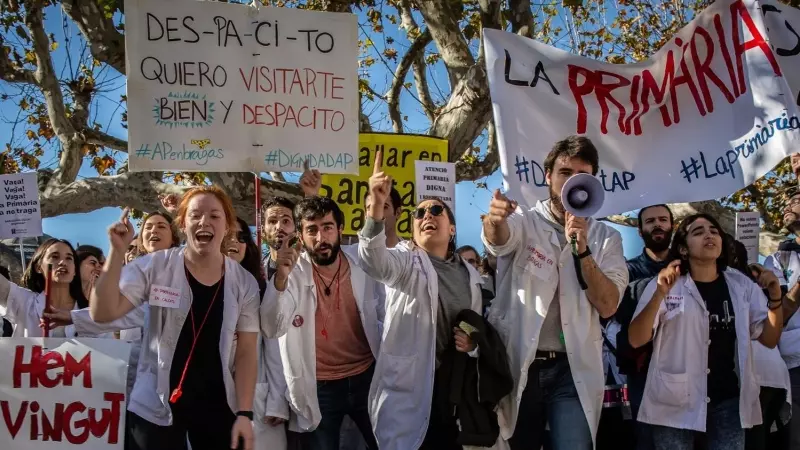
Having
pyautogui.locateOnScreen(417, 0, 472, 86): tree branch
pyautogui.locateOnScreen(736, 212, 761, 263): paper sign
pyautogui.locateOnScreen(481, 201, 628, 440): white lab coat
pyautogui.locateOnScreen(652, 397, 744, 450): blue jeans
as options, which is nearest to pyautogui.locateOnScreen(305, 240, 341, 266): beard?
pyautogui.locateOnScreen(481, 201, 628, 440): white lab coat

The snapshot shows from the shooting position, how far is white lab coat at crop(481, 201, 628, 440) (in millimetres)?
4016

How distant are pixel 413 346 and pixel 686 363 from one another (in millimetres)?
1548

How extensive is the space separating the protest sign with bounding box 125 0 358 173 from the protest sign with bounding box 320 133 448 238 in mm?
1031

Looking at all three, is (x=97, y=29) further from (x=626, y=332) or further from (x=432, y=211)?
(x=626, y=332)

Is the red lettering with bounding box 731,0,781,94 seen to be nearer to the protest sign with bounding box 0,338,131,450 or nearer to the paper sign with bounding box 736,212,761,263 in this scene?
the paper sign with bounding box 736,212,761,263

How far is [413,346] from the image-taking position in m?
4.49

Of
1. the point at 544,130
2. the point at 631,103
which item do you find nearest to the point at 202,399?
the point at 544,130

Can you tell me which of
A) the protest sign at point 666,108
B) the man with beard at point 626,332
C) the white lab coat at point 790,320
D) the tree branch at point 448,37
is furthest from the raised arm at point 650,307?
the tree branch at point 448,37

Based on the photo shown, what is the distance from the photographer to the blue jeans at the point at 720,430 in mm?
4789

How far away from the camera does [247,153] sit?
565 cm

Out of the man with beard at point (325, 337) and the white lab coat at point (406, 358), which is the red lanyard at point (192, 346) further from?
the white lab coat at point (406, 358)

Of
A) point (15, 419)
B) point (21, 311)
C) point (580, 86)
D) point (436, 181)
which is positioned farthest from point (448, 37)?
point (15, 419)

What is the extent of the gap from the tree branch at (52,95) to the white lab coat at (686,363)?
672 centimetres

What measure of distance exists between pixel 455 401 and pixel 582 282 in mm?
860
